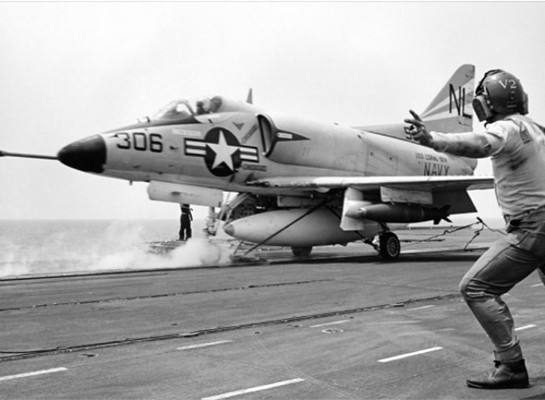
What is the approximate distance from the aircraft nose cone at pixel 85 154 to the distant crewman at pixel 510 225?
33.7ft

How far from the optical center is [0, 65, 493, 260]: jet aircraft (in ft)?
45.0

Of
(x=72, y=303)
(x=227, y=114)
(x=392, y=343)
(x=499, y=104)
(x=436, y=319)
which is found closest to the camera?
(x=499, y=104)

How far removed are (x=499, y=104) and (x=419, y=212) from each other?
464 inches

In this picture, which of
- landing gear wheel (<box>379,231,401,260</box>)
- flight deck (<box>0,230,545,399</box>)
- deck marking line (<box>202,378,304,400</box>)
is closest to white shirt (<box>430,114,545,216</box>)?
flight deck (<box>0,230,545,399</box>)

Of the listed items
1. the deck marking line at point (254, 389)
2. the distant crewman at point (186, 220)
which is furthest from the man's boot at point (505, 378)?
the distant crewman at point (186, 220)

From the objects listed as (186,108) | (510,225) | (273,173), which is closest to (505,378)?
(510,225)

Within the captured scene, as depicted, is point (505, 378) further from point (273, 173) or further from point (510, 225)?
point (273, 173)

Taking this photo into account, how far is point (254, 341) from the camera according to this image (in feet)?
17.9

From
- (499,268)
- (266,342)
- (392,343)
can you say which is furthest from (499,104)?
(266,342)

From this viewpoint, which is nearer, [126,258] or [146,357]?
[146,357]

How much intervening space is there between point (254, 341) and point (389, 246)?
1098 centimetres

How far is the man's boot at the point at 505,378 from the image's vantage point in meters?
3.86

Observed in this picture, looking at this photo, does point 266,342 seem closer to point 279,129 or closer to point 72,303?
point 72,303

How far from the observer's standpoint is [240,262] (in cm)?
1541
